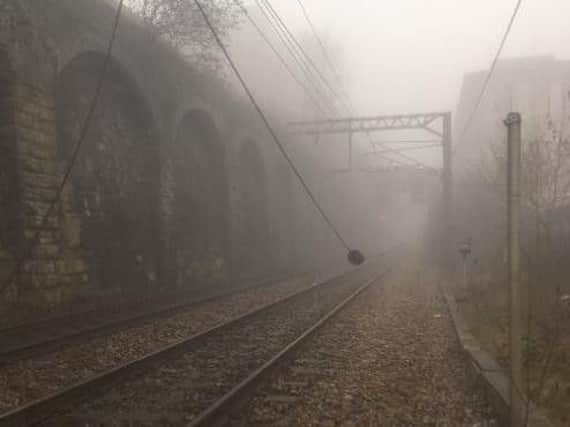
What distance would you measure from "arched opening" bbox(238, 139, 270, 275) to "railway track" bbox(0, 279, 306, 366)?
11.2 m

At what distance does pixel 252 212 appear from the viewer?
2472 cm

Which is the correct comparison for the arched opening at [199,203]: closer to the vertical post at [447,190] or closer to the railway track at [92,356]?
the railway track at [92,356]

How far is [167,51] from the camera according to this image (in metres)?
16.7

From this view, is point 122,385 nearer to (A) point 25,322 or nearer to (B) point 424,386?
(B) point 424,386

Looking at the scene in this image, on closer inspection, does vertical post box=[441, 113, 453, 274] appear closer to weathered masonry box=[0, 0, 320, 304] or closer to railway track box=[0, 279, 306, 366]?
weathered masonry box=[0, 0, 320, 304]

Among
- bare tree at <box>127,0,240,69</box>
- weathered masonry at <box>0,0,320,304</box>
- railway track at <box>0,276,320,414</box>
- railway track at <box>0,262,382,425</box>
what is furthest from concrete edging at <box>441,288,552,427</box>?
bare tree at <box>127,0,240,69</box>

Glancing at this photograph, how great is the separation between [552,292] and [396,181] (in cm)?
4386

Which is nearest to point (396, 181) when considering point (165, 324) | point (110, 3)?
point (110, 3)

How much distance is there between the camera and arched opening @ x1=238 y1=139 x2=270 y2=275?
76.4 ft

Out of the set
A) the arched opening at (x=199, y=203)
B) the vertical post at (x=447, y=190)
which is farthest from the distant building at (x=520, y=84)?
the arched opening at (x=199, y=203)

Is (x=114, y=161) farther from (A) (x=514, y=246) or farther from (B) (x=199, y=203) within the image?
(A) (x=514, y=246)

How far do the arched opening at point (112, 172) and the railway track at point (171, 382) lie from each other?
4.48 metres

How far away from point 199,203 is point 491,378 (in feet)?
48.2

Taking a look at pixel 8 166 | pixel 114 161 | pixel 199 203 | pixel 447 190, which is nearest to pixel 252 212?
pixel 199 203
